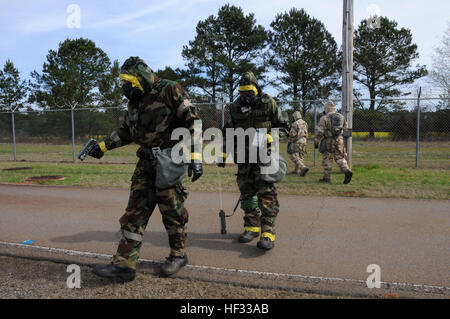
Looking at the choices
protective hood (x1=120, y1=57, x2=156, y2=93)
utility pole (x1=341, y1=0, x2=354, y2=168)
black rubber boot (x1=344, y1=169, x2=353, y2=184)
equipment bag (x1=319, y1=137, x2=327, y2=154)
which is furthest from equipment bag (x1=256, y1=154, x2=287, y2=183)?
utility pole (x1=341, y1=0, x2=354, y2=168)

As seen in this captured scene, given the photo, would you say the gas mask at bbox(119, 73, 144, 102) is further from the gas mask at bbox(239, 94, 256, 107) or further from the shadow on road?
the shadow on road

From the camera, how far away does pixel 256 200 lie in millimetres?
4539

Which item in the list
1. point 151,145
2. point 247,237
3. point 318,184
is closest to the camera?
point 151,145

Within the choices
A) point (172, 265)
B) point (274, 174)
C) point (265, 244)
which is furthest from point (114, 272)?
point (274, 174)

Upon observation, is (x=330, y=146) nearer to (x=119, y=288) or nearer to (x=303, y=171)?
(x=303, y=171)

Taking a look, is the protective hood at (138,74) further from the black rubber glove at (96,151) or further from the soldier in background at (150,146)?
the black rubber glove at (96,151)

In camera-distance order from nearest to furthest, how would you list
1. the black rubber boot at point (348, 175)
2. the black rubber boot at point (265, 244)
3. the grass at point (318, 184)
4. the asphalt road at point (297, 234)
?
the asphalt road at point (297, 234), the black rubber boot at point (265, 244), the grass at point (318, 184), the black rubber boot at point (348, 175)

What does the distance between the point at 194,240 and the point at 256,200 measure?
0.94m

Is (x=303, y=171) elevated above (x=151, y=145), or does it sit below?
below

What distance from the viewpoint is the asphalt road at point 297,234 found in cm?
369

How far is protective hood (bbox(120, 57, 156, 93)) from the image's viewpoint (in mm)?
3451

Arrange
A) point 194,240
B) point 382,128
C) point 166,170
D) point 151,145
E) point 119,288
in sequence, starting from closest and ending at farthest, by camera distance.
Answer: point 119,288 → point 166,170 → point 151,145 → point 194,240 → point 382,128

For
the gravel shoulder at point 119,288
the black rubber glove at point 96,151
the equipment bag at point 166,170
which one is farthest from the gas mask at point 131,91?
the gravel shoulder at point 119,288

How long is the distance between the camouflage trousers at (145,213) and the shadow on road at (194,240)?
0.83 m
